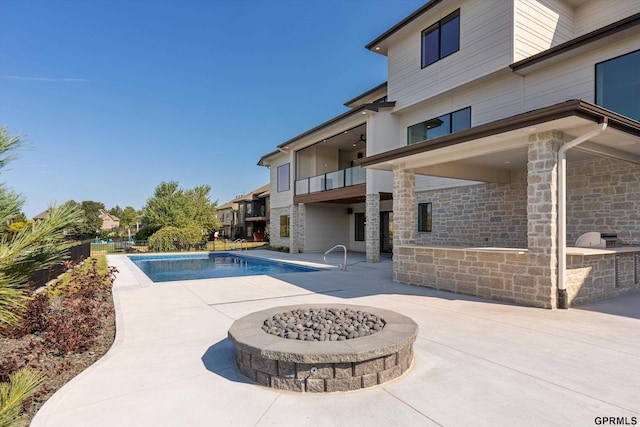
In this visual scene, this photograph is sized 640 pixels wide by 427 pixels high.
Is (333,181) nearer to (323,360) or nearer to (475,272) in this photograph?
(475,272)

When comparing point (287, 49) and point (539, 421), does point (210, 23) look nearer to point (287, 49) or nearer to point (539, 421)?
point (287, 49)

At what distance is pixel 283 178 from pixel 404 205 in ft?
47.0

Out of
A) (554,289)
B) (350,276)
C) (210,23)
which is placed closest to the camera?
(554,289)

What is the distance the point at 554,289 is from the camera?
6758 millimetres

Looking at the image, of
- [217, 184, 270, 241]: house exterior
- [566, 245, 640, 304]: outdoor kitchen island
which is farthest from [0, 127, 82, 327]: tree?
[217, 184, 270, 241]: house exterior

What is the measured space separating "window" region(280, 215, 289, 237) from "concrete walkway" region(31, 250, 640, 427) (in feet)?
54.4

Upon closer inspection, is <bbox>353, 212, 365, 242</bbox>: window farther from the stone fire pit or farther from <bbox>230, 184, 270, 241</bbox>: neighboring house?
the stone fire pit

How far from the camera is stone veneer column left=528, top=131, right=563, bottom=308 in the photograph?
6750 millimetres

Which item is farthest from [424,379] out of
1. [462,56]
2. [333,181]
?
[333,181]

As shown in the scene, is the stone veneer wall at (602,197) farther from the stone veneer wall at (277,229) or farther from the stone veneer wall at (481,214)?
the stone veneer wall at (277,229)

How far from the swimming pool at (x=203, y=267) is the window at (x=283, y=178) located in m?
5.44

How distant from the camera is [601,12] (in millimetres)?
11344

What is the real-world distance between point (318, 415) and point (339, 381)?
47 centimetres

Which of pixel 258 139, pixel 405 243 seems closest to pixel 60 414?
pixel 405 243
